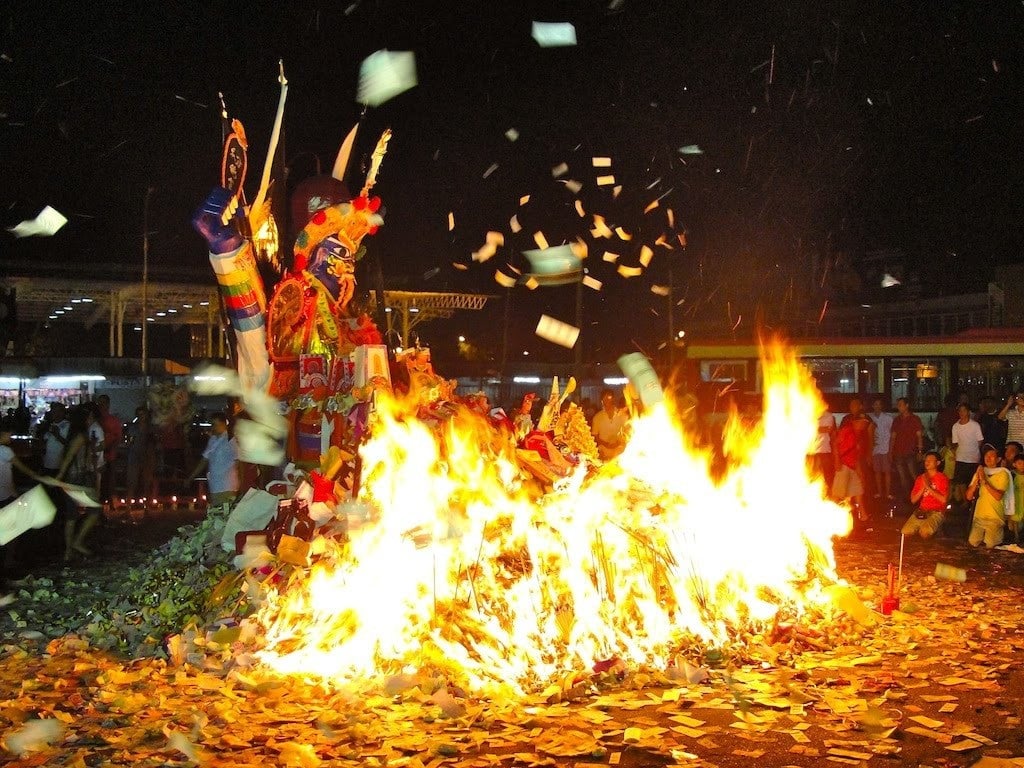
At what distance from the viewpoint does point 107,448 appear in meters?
15.0

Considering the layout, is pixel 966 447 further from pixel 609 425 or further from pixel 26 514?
pixel 26 514

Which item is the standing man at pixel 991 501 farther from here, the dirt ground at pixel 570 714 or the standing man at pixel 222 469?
the standing man at pixel 222 469

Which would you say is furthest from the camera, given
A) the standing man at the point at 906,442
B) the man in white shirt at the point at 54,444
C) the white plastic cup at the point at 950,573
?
the standing man at the point at 906,442

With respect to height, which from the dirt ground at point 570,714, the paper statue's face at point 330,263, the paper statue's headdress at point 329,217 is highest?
the paper statue's headdress at point 329,217

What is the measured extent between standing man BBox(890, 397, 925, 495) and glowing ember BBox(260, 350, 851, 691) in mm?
9277

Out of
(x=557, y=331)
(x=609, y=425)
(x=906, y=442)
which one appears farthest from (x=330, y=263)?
(x=557, y=331)

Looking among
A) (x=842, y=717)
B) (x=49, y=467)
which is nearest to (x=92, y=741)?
(x=842, y=717)

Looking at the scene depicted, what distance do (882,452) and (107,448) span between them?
12.1 meters

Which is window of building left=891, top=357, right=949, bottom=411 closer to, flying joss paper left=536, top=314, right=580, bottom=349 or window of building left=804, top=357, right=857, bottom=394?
window of building left=804, top=357, right=857, bottom=394

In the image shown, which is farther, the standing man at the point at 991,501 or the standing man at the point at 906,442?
the standing man at the point at 906,442

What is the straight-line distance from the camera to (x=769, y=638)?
7.21m

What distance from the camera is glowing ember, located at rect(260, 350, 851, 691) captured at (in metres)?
6.47

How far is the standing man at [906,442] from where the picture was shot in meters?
16.5

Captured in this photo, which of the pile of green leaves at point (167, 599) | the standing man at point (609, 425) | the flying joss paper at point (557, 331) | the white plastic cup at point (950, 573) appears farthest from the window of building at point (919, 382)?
the pile of green leaves at point (167, 599)
